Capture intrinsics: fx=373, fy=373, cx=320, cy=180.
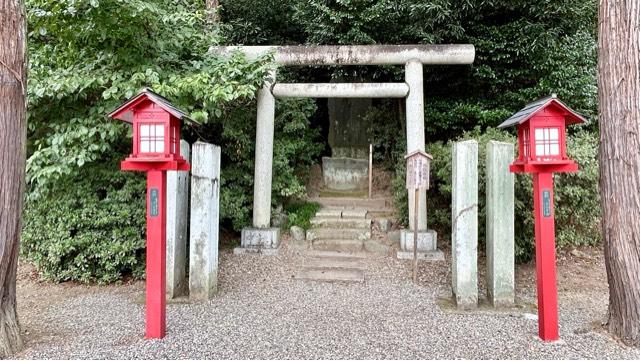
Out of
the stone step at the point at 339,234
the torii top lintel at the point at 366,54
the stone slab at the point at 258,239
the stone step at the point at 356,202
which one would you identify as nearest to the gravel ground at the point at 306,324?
the stone slab at the point at 258,239

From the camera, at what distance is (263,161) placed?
589 cm

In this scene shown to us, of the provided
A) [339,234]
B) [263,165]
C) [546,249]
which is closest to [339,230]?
[339,234]

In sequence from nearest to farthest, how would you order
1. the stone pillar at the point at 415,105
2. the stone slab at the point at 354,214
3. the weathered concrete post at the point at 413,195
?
the weathered concrete post at the point at 413,195 → the stone pillar at the point at 415,105 → the stone slab at the point at 354,214

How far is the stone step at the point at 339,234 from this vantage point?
6.04m

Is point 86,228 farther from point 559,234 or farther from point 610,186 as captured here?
point 559,234

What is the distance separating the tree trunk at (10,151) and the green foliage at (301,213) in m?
3.98

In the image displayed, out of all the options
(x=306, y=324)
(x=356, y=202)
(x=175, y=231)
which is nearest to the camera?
(x=306, y=324)

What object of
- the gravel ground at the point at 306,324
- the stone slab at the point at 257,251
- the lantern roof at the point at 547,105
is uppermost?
the lantern roof at the point at 547,105

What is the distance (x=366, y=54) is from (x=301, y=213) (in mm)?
2868

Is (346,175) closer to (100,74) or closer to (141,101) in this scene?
(100,74)

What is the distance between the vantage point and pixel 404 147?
8305mm

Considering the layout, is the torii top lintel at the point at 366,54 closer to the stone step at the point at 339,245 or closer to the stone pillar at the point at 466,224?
the stone pillar at the point at 466,224

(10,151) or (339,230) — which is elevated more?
(10,151)

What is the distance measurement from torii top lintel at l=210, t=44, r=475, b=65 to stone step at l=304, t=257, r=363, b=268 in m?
3.07
